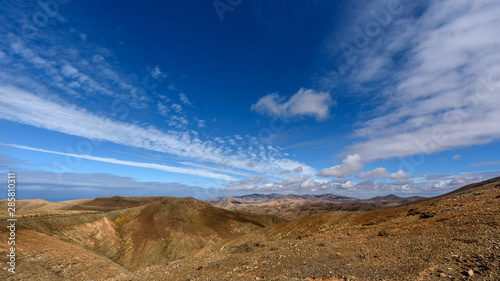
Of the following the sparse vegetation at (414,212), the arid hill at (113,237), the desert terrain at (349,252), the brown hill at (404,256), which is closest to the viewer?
the brown hill at (404,256)

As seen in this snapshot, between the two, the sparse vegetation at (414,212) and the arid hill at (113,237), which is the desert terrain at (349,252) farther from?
the arid hill at (113,237)

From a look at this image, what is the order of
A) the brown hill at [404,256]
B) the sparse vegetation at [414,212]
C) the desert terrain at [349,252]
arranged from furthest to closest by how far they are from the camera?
1. the sparse vegetation at [414,212]
2. the desert terrain at [349,252]
3. the brown hill at [404,256]

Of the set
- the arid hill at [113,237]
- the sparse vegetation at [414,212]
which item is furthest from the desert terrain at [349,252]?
the arid hill at [113,237]

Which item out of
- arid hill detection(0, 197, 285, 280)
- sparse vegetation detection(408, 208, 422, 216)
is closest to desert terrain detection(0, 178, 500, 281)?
sparse vegetation detection(408, 208, 422, 216)

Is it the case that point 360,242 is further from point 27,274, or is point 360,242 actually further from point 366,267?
point 27,274

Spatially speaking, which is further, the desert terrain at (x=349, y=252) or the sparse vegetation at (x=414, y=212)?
the sparse vegetation at (x=414, y=212)

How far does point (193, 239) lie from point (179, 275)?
68.0 m

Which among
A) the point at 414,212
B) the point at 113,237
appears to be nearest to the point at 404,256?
the point at 414,212

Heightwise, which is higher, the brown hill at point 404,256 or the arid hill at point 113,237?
the brown hill at point 404,256

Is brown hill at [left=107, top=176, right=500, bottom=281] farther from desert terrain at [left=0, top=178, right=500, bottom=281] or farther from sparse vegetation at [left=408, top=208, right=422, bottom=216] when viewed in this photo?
sparse vegetation at [left=408, top=208, right=422, bottom=216]

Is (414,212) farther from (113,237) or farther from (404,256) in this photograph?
(113,237)

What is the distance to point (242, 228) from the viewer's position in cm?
9625

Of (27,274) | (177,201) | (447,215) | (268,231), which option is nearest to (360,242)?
(447,215)

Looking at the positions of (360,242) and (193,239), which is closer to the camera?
(360,242)
